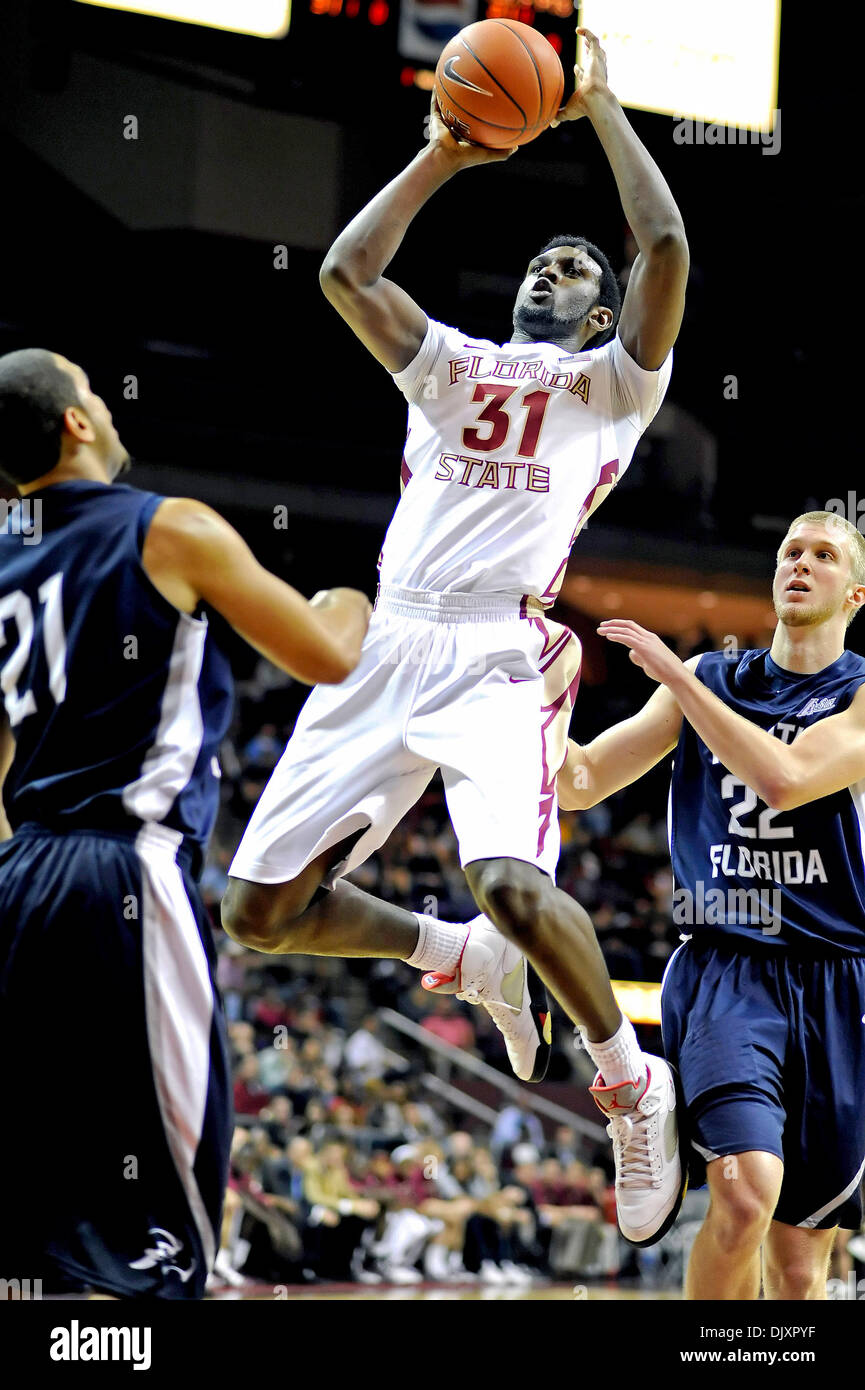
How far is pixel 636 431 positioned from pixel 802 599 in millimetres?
742

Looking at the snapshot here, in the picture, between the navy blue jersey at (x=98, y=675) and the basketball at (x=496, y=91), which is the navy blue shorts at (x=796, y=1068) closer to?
the navy blue jersey at (x=98, y=675)

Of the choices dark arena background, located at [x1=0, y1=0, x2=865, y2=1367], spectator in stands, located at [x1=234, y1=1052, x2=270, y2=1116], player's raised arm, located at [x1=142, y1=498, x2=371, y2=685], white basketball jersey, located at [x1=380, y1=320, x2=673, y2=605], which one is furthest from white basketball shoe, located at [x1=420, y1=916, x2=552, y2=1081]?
spectator in stands, located at [x1=234, y1=1052, x2=270, y2=1116]

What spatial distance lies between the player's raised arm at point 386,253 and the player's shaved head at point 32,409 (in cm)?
131

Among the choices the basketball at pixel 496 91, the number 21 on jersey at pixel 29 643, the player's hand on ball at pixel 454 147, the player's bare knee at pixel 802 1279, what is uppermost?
the basketball at pixel 496 91

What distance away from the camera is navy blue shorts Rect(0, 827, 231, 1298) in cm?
320

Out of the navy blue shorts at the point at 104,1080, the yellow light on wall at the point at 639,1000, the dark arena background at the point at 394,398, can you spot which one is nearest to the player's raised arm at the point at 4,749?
the navy blue shorts at the point at 104,1080

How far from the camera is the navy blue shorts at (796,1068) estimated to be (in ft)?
14.2

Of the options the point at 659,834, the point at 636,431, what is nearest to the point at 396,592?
the point at 636,431

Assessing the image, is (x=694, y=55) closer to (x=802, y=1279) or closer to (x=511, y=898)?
(x=511, y=898)

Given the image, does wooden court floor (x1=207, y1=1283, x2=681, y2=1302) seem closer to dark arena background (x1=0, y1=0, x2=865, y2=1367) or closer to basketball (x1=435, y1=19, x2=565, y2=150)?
dark arena background (x1=0, y1=0, x2=865, y2=1367)

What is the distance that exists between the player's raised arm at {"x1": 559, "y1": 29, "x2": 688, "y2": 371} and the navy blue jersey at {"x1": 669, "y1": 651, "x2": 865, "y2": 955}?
1.16 metres

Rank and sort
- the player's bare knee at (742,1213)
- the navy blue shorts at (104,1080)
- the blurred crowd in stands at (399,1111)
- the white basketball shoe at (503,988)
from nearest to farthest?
the navy blue shorts at (104,1080)
the player's bare knee at (742,1213)
the white basketball shoe at (503,988)
the blurred crowd in stands at (399,1111)

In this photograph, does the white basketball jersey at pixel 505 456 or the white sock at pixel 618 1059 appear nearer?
the white sock at pixel 618 1059
